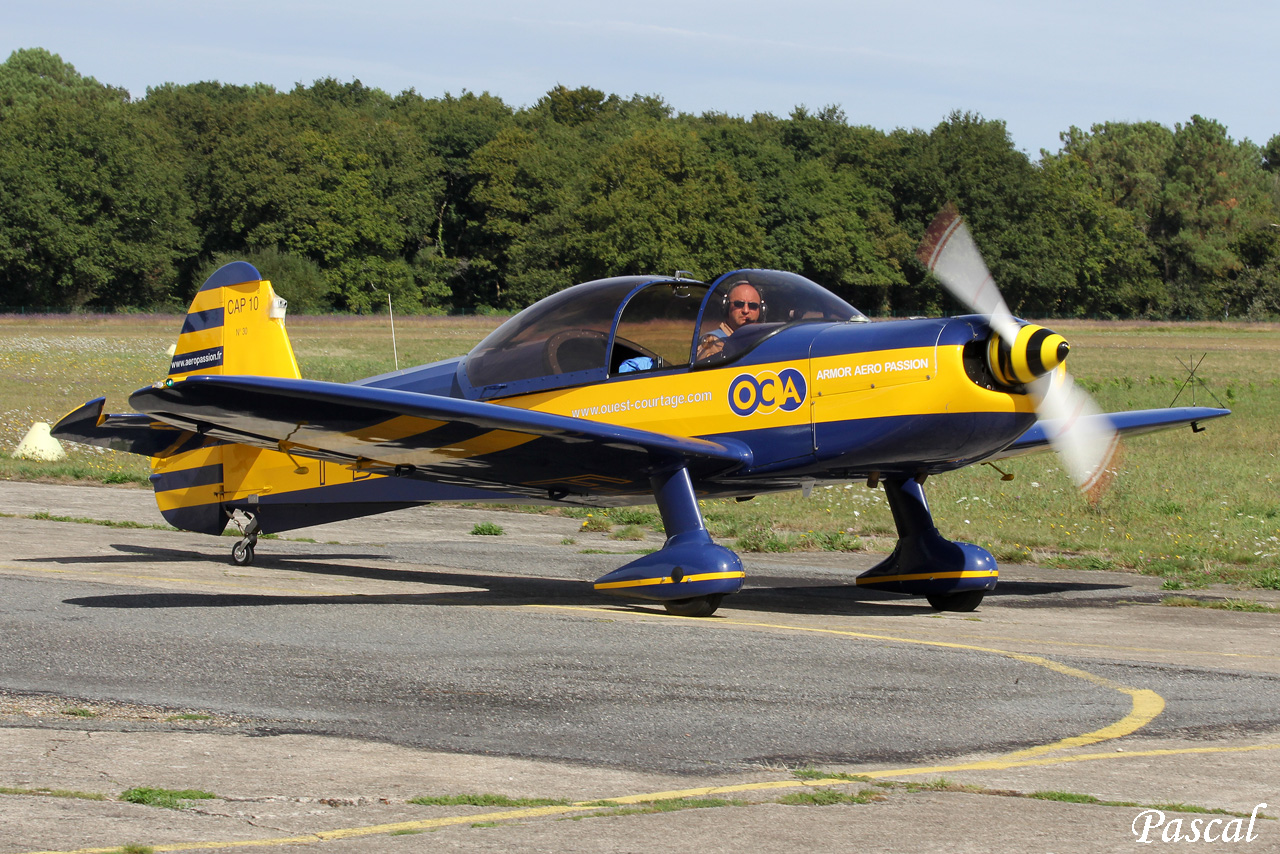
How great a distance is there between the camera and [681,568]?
27.9ft

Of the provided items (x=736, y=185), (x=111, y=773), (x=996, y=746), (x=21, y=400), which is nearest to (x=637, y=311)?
(x=996, y=746)

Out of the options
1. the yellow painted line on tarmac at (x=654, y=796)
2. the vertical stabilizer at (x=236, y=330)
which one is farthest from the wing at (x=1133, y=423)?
the vertical stabilizer at (x=236, y=330)

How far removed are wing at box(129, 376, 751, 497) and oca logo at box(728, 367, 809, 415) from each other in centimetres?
31

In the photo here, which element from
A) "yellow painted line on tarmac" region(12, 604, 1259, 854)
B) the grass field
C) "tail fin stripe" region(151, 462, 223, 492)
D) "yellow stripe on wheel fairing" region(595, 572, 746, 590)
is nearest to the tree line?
the grass field

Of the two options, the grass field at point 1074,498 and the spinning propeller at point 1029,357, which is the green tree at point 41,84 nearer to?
the grass field at point 1074,498

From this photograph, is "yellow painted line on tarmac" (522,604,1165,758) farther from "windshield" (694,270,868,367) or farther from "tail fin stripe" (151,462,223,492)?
"tail fin stripe" (151,462,223,492)

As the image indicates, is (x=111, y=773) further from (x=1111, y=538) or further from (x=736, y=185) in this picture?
(x=736, y=185)

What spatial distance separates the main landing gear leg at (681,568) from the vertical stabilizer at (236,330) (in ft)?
14.2

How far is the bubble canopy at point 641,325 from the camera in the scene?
9.20 meters

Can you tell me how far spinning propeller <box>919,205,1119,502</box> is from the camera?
8094 mm

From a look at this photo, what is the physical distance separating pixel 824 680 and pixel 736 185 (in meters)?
83.2

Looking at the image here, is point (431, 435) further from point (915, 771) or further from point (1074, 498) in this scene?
point (1074, 498)

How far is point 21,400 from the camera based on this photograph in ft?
97.2

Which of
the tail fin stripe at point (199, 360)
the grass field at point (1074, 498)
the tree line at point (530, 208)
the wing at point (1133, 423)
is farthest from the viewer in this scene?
the tree line at point (530, 208)
